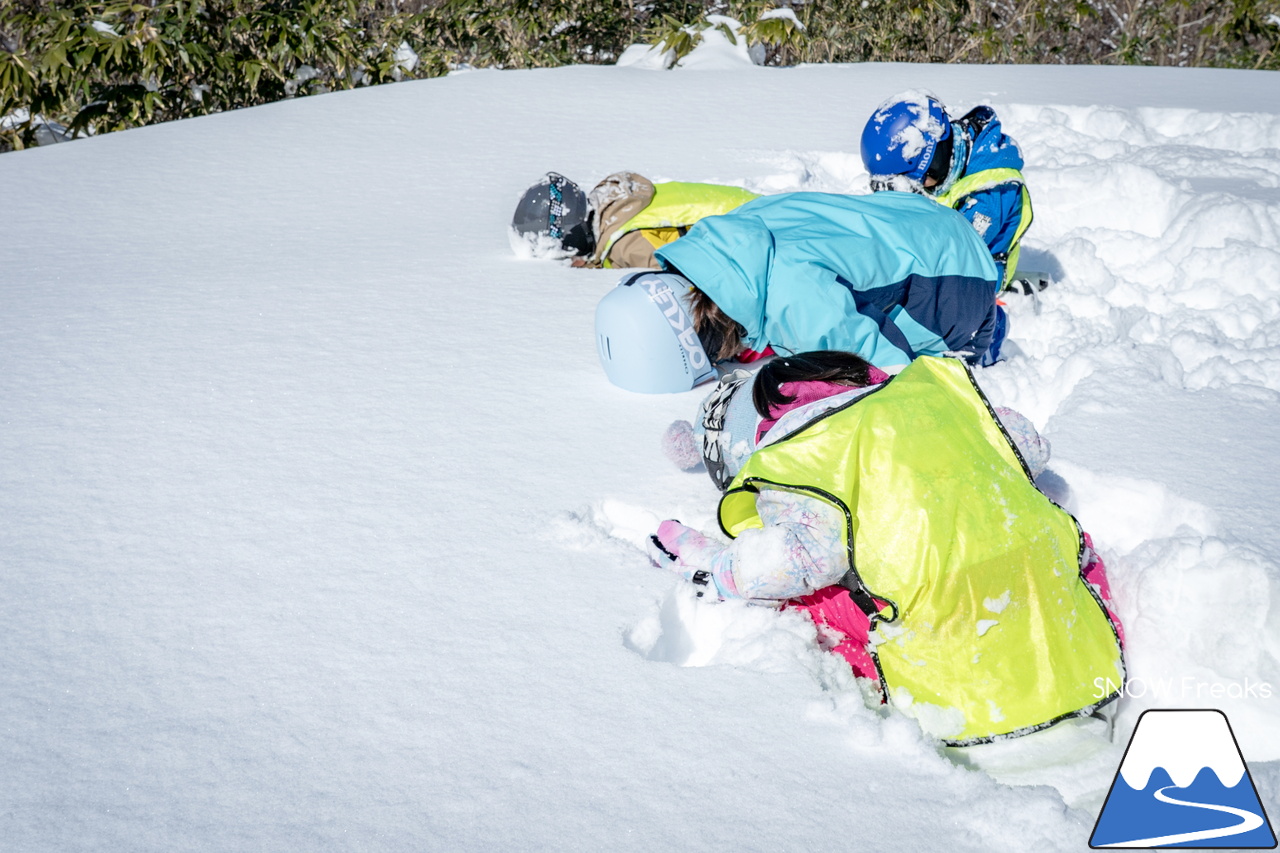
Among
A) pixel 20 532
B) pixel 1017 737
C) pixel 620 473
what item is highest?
pixel 20 532

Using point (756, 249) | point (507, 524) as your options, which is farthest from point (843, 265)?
point (507, 524)

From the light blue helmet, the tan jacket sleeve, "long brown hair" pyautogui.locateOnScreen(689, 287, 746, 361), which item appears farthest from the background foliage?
"long brown hair" pyautogui.locateOnScreen(689, 287, 746, 361)

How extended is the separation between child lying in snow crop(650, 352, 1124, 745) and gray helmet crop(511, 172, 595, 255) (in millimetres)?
2045

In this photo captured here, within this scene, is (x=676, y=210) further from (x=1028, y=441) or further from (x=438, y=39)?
(x=438, y=39)

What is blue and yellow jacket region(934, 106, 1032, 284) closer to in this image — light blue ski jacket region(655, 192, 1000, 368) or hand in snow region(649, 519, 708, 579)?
light blue ski jacket region(655, 192, 1000, 368)

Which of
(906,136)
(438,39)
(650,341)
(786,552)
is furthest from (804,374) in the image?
(438,39)

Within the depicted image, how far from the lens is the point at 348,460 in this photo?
2.14 metres

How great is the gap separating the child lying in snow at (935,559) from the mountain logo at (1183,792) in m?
0.09

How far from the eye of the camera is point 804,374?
176 cm

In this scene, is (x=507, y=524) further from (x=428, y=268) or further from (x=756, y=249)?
(x=428, y=268)

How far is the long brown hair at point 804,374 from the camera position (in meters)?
1.76

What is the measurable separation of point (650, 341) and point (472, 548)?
85cm

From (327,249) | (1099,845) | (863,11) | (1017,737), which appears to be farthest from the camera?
(863,11)

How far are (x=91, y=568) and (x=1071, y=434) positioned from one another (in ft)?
6.30
